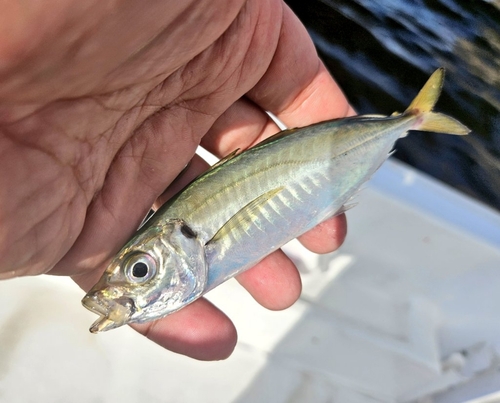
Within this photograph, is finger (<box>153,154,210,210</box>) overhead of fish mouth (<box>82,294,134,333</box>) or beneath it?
overhead

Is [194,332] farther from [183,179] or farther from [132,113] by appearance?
[132,113]

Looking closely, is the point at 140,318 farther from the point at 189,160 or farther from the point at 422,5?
the point at 422,5

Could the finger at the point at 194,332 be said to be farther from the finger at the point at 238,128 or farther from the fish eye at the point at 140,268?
the finger at the point at 238,128

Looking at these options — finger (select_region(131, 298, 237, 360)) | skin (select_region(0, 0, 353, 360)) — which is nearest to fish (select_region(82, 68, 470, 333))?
skin (select_region(0, 0, 353, 360))

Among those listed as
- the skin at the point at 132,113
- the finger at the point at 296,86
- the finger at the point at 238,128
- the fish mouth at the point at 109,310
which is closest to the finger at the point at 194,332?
the skin at the point at 132,113

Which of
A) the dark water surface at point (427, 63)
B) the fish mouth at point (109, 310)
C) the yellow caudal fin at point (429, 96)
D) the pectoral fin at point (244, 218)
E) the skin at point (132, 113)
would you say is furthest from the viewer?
the dark water surface at point (427, 63)

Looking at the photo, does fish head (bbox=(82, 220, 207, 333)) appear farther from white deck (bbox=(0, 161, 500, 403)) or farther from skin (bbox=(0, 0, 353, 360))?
white deck (bbox=(0, 161, 500, 403))
